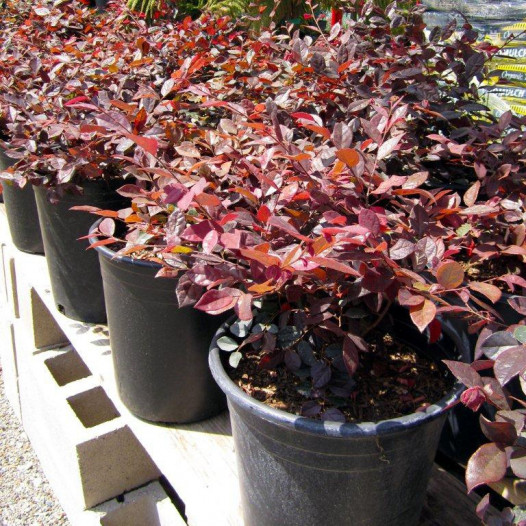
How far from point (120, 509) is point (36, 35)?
7.01ft

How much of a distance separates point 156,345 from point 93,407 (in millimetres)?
953

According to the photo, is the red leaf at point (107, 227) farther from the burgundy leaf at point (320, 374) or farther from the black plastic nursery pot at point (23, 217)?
the black plastic nursery pot at point (23, 217)

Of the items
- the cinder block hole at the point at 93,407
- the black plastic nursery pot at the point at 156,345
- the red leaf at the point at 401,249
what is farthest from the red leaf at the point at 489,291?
the cinder block hole at the point at 93,407

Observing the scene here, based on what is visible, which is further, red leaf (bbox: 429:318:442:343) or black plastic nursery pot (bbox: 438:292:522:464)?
black plastic nursery pot (bbox: 438:292:522:464)

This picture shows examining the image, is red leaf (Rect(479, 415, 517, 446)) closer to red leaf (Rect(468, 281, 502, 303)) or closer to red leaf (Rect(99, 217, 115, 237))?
red leaf (Rect(468, 281, 502, 303))

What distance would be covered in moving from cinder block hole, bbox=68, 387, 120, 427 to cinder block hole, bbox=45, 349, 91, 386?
0.27 meters

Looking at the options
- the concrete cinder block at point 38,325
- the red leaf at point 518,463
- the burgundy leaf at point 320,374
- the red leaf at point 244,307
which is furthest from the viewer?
the concrete cinder block at point 38,325

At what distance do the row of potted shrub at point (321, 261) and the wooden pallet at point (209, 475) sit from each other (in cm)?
5

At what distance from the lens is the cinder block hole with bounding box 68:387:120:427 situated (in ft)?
6.96

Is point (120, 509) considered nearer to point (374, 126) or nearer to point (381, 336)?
point (381, 336)

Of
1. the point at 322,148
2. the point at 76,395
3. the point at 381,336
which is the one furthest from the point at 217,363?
the point at 76,395

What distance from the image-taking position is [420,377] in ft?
3.54

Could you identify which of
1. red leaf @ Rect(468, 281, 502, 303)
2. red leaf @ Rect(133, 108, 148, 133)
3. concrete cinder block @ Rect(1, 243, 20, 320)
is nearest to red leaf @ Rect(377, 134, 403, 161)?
red leaf @ Rect(468, 281, 502, 303)

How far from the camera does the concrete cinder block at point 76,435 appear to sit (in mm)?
1739
